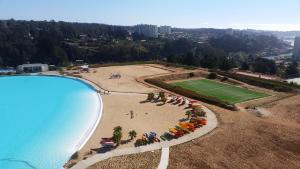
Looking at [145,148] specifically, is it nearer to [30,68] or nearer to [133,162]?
[133,162]

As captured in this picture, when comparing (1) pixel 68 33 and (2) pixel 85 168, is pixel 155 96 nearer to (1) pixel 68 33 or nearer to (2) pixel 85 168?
(2) pixel 85 168

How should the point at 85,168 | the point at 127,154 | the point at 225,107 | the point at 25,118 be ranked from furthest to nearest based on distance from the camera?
the point at 225,107
the point at 25,118
the point at 127,154
the point at 85,168

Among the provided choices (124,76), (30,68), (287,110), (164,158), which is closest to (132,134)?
(164,158)

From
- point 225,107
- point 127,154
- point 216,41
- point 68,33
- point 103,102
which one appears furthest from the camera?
point 216,41

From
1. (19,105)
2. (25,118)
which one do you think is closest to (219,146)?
(25,118)

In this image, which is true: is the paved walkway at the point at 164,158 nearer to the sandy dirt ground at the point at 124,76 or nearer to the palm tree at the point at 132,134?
the palm tree at the point at 132,134

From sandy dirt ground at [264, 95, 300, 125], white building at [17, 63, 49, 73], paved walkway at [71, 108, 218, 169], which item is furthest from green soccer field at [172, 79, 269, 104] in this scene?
white building at [17, 63, 49, 73]

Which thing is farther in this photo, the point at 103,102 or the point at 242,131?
the point at 103,102
